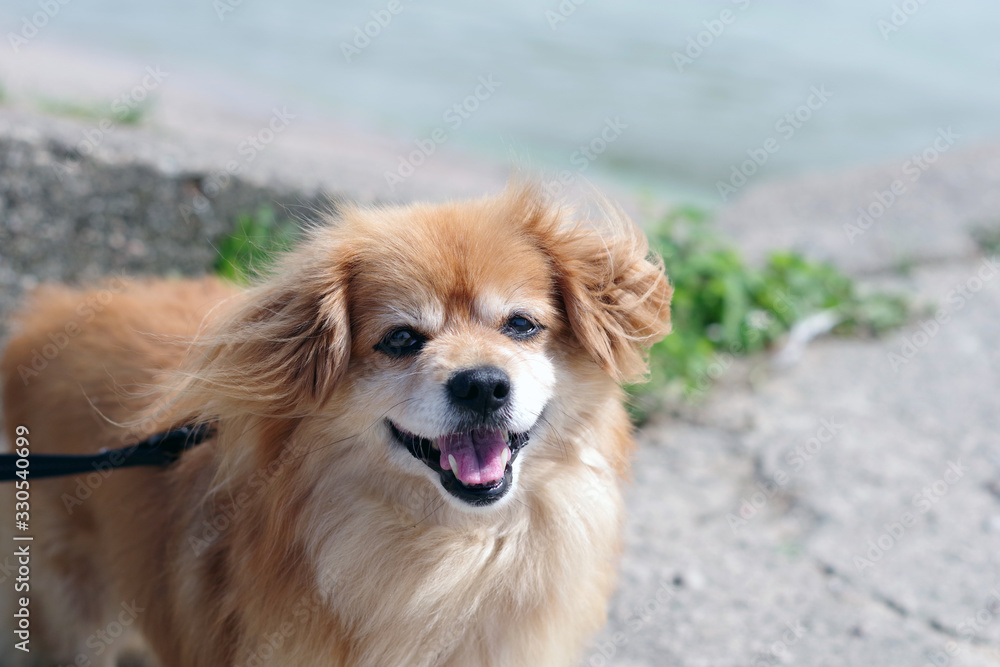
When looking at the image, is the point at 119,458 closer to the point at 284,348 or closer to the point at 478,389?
the point at 284,348

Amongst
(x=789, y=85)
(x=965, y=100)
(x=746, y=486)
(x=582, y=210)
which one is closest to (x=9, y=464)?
(x=582, y=210)

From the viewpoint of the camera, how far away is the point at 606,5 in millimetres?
20969

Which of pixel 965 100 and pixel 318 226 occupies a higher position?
pixel 318 226

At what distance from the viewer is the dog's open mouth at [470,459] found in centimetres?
253

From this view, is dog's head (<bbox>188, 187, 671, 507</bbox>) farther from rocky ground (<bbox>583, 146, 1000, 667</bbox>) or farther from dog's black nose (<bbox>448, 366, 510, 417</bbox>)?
rocky ground (<bbox>583, 146, 1000, 667</bbox>)

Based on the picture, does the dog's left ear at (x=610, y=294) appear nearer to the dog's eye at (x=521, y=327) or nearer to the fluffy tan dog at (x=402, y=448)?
the fluffy tan dog at (x=402, y=448)

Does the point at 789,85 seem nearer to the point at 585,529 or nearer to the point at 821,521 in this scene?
the point at 821,521

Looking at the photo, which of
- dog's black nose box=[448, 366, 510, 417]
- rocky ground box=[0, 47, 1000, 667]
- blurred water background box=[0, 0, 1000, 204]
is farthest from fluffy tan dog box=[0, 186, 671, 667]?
blurred water background box=[0, 0, 1000, 204]

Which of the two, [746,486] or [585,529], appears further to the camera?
[746,486]

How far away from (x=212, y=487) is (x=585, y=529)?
1241 mm

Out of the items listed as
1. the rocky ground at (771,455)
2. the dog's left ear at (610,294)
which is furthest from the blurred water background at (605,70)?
the dog's left ear at (610,294)

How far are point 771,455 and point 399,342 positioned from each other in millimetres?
2847

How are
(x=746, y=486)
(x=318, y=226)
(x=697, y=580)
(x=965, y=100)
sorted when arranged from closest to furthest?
(x=318, y=226), (x=697, y=580), (x=746, y=486), (x=965, y=100)

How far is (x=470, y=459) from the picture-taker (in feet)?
8.48
